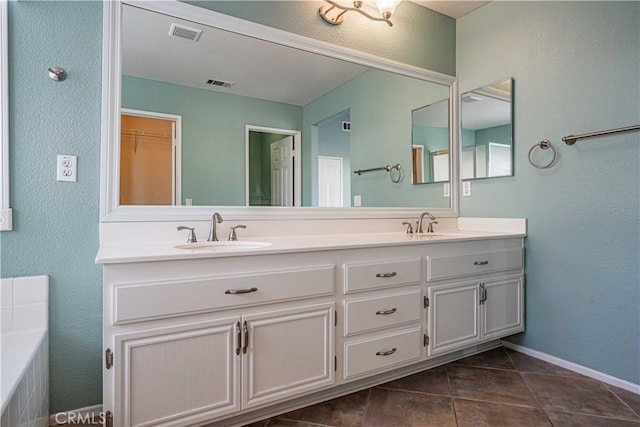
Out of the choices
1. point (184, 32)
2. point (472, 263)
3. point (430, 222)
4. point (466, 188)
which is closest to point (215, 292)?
point (184, 32)

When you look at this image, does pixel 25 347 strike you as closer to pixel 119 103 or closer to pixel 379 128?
pixel 119 103

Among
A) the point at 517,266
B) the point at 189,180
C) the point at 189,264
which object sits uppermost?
the point at 189,180

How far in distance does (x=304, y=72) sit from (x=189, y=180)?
0.99 meters

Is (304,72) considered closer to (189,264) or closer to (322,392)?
(189,264)

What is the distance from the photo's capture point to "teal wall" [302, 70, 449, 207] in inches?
91.3

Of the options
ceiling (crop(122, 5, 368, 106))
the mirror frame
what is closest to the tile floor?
the mirror frame

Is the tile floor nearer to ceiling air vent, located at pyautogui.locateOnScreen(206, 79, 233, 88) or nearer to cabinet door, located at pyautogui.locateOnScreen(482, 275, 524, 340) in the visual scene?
cabinet door, located at pyautogui.locateOnScreen(482, 275, 524, 340)

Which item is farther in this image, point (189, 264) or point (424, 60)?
point (424, 60)

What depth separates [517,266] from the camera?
2322mm

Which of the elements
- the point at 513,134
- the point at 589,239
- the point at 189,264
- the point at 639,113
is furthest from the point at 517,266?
the point at 189,264

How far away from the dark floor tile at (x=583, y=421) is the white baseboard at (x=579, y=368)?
0.36m

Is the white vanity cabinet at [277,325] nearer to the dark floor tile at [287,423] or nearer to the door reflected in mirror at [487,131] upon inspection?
the dark floor tile at [287,423]

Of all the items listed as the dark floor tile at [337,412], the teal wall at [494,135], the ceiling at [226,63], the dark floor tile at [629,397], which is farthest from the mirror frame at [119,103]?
the dark floor tile at [629,397]

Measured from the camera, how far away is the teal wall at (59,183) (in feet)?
4.85
